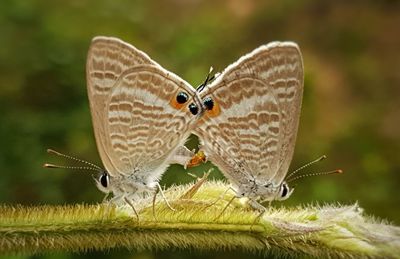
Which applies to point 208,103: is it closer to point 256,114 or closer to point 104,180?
point 256,114

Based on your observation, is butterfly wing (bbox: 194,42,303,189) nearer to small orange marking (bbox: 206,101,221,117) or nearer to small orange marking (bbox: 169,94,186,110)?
small orange marking (bbox: 206,101,221,117)

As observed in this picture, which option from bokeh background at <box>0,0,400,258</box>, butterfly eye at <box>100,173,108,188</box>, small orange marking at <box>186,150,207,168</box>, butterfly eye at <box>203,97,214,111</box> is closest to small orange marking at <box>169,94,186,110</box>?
butterfly eye at <box>203,97,214,111</box>

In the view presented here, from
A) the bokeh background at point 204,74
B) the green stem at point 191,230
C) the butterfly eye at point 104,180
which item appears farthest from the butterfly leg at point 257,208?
the bokeh background at point 204,74

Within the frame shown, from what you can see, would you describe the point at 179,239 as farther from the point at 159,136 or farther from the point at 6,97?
the point at 6,97

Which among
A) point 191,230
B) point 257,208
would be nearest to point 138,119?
point 257,208

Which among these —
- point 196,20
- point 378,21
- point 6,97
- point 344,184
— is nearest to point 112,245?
point 6,97

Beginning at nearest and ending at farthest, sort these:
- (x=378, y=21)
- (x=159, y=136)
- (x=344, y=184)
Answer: (x=159, y=136), (x=344, y=184), (x=378, y=21)

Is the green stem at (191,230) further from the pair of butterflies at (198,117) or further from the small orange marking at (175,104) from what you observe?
the small orange marking at (175,104)
